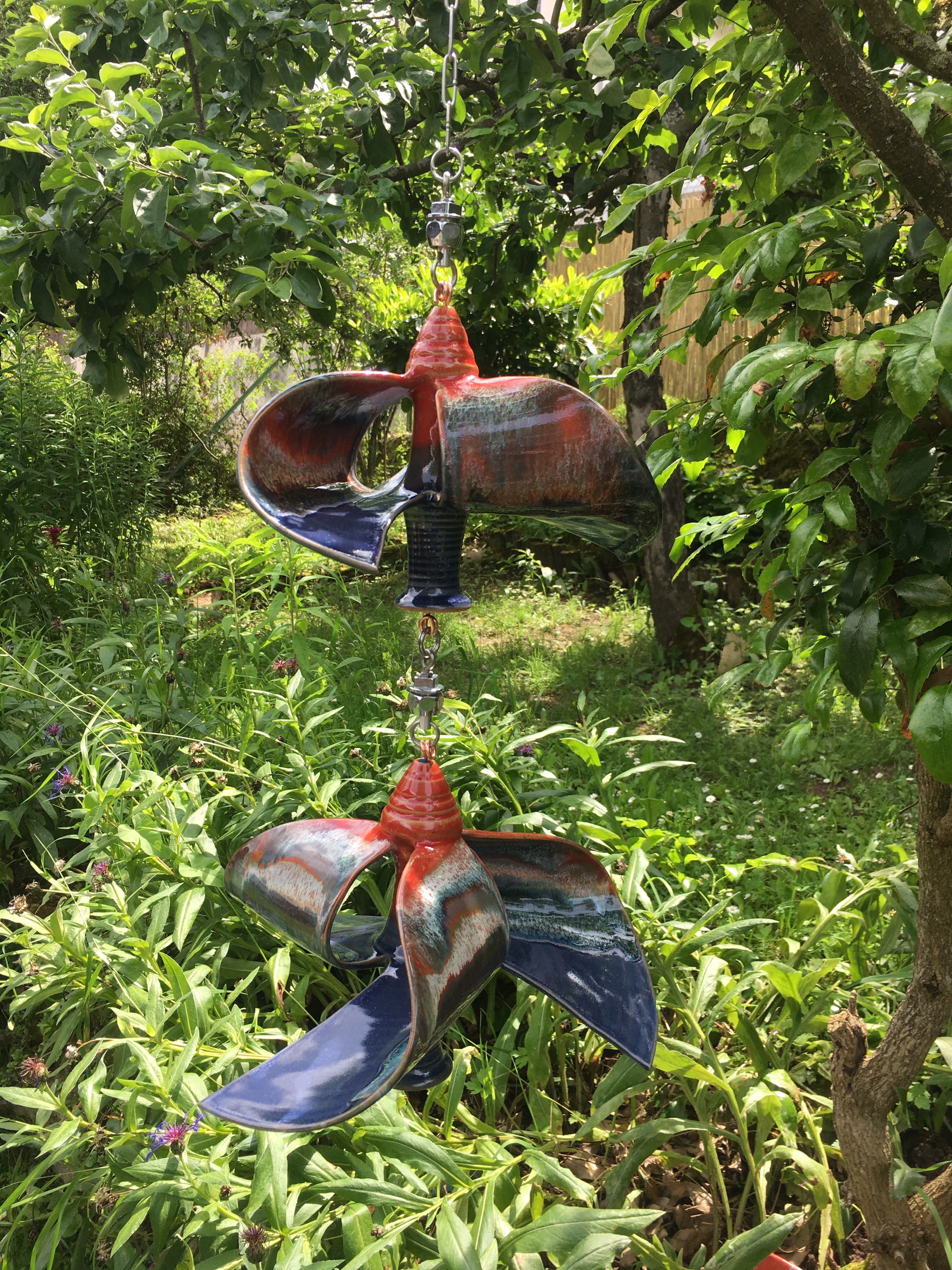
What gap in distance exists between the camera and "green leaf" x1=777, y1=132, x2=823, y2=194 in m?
0.97

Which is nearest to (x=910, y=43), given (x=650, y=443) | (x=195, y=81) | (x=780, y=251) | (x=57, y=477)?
(x=780, y=251)

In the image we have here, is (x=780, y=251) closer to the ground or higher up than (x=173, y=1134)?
higher up

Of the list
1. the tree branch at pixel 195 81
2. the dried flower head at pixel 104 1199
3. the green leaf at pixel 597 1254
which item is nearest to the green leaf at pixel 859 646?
the green leaf at pixel 597 1254

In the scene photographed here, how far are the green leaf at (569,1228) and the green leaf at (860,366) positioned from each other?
1036 millimetres

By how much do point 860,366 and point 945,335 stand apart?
19 centimetres

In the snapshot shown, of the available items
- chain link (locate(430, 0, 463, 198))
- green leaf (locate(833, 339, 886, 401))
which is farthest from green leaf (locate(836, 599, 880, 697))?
chain link (locate(430, 0, 463, 198))

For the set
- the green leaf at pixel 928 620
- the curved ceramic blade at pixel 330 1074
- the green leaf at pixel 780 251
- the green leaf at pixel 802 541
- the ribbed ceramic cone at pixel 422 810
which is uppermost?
the green leaf at pixel 780 251

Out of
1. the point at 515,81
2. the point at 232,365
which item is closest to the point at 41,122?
the point at 515,81

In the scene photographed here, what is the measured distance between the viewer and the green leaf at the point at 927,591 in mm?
960

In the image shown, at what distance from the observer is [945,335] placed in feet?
2.06

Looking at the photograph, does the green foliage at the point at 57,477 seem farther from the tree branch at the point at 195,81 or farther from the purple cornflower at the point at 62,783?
the tree branch at the point at 195,81

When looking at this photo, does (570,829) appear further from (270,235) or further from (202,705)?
(270,235)

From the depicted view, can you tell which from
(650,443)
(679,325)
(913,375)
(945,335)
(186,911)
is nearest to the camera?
Result: (945,335)

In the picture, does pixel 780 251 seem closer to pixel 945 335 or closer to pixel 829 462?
pixel 829 462
